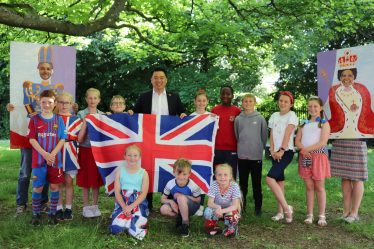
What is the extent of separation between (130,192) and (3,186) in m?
3.64

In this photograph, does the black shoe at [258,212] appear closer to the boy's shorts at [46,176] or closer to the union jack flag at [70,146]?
the union jack flag at [70,146]

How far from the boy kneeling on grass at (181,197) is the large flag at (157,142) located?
1.73 feet

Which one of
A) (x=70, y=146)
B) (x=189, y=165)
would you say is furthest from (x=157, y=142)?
(x=70, y=146)

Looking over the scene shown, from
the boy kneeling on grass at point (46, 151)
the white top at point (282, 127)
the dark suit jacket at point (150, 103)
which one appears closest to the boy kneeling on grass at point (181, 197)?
the dark suit jacket at point (150, 103)

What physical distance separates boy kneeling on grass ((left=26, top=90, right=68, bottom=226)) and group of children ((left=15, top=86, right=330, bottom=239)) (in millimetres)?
12

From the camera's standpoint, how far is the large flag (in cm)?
465

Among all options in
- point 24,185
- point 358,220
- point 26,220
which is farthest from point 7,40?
point 358,220

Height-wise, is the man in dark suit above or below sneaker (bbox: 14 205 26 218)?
above

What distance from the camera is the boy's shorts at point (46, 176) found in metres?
4.21

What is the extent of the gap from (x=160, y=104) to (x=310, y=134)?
2.23 metres

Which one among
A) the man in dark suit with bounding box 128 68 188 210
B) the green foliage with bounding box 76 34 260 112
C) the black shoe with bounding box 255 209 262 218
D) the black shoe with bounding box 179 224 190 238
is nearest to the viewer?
the black shoe with bounding box 179 224 190 238

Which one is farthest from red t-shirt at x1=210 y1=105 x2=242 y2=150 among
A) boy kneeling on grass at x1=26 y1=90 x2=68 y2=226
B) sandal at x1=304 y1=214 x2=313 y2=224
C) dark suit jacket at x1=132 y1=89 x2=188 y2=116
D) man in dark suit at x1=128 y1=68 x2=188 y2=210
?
boy kneeling on grass at x1=26 y1=90 x2=68 y2=226

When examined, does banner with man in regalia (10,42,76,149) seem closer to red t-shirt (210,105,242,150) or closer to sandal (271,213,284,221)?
red t-shirt (210,105,242,150)

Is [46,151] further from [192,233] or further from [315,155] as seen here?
[315,155]
